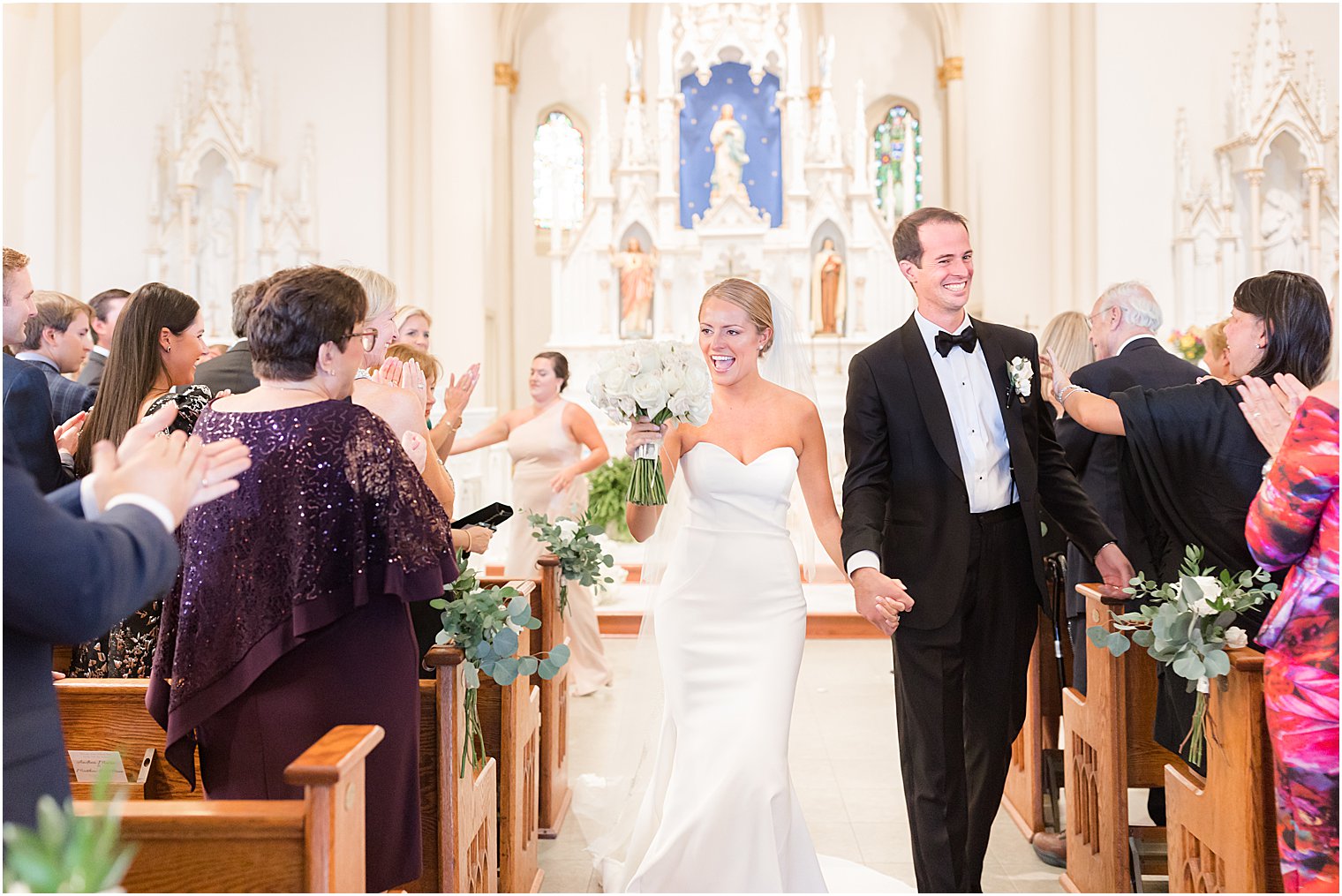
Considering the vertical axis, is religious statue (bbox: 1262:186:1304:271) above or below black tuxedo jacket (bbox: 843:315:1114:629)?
above

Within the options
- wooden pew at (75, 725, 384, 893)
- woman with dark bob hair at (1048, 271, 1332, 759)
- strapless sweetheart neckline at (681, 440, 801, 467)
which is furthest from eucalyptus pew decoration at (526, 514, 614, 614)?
wooden pew at (75, 725, 384, 893)

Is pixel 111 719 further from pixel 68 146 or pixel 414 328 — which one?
pixel 68 146

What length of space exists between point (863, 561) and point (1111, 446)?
1770mm

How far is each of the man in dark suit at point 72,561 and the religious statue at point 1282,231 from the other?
31.9ft

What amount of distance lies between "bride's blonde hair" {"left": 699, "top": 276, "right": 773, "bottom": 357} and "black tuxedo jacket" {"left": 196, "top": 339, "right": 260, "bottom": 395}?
5.26 ft

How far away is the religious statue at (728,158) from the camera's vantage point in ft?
43.5

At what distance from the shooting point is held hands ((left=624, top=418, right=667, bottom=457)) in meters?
3.10

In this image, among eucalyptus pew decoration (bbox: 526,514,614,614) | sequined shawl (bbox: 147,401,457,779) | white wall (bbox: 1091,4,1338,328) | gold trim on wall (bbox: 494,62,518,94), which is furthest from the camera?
gold trim on wall (bbox: 494,62,518,94)

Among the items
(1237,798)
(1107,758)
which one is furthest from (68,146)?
(1237,798)

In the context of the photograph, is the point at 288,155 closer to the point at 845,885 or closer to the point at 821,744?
the point at 821,744

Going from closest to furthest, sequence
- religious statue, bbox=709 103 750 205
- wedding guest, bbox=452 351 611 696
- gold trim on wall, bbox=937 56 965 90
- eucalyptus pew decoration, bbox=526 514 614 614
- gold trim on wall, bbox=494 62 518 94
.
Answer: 1. eucalyptus pew decoration, bbox=526 514 614 614
2. wedding guest, bbox=452 351 611 696
3. religious statue, bbox=709 103 750 205
4. gold trim on wall, bbox=937 56 965 90
5. gold trim on wall, bbox=494 62 518 94

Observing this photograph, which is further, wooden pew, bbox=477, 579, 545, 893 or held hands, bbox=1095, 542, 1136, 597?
wooden pew, bbox=477, 579, 545, 893

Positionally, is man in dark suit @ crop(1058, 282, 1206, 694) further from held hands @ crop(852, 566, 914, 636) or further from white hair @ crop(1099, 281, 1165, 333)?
held hands @ crop(852, 566, 914, 636)

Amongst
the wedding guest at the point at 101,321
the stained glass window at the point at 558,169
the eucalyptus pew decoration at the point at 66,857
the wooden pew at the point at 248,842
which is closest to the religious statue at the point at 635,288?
the stained glass window at the point at 558,169
